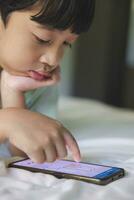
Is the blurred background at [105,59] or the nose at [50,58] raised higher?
the nose at [50,58]

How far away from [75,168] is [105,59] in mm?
2009

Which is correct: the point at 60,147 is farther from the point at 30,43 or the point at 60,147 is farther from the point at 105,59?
the point at 105,59

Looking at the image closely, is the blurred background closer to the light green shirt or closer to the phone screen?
the light green shirt

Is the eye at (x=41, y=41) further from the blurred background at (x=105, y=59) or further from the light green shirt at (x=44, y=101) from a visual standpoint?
the blurred background at (x=105, y=59)

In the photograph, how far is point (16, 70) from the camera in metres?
0.84

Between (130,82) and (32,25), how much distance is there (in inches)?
77.3

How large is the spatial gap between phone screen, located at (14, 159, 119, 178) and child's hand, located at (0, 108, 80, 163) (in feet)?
0.09

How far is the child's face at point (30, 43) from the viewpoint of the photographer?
2.46 ft

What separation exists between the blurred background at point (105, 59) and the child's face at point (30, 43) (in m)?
1.78

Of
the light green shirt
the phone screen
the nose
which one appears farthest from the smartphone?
the light green shirt

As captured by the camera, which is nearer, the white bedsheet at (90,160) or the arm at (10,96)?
the white bedsheet at (90,160)

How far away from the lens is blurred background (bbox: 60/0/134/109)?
8.39 feet

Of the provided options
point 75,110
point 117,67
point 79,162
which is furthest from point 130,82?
point 79,162

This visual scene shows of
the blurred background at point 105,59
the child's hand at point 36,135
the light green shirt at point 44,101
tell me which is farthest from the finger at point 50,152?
the blurred background at point 105,59
